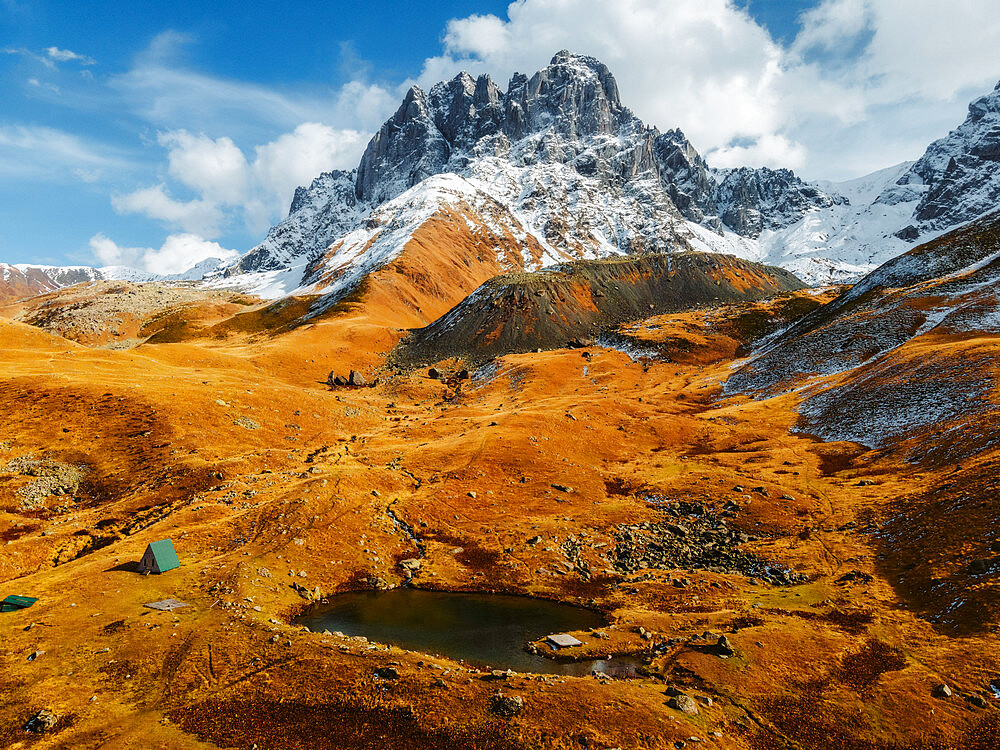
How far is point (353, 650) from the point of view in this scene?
Result: 28.0 meters

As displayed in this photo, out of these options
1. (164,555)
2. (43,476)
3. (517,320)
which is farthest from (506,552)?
(517,320)

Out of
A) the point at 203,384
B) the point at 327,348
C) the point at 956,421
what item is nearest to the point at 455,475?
the point at 203,384

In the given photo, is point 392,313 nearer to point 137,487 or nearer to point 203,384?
point 203,384

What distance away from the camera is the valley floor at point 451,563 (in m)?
22.4

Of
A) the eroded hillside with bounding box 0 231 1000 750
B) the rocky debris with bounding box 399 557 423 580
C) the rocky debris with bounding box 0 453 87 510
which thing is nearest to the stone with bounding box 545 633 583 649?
the eroded hillside with bounding box 0 231 1000 750

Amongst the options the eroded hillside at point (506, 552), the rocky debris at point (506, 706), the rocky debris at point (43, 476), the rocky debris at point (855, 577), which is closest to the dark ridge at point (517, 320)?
the eroded hillside at point (506, 552)

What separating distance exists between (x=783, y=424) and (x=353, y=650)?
68695 millimetres

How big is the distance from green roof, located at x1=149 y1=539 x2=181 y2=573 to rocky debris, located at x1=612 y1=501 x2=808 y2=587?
36410mm

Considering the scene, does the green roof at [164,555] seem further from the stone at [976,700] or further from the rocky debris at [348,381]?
the rocky debris at [348,381]

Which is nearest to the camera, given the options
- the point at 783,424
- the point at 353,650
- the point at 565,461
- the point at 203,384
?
the point at 353,650

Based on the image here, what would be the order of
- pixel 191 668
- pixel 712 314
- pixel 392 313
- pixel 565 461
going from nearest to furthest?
pixel 191 668 < pixel 565 461 < pixel 712 314 < pixel 392 313

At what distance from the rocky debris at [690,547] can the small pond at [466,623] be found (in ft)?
33.4

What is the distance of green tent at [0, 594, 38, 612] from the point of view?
3111 centimetres

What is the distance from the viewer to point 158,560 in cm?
3703
